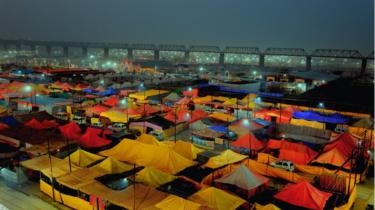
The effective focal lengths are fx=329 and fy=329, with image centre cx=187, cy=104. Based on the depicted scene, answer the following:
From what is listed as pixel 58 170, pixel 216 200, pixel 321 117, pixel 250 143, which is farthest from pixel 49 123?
pixel 321 117

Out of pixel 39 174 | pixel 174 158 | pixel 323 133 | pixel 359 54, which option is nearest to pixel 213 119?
pixel 323 133

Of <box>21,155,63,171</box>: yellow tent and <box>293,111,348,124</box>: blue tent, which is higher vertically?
<box>293,111,348,124</box>: blue tent

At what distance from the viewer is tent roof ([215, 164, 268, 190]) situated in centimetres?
1151

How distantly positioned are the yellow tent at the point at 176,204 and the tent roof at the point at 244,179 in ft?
8.28

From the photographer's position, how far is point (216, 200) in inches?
401

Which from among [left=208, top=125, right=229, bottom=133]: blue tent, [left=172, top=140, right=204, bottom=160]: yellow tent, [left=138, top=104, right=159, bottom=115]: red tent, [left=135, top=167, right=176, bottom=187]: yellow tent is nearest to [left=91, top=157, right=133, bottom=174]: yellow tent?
[left=135, top=167, right=176, bottom=187]: yellow tent

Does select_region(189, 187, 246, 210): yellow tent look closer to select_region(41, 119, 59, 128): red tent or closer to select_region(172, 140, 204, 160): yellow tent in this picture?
select_region(172, 140, 204, 160): yellow tent

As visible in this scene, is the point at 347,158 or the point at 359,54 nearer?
the point at 347,158

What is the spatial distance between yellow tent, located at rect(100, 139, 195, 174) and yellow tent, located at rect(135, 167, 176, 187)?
950mm

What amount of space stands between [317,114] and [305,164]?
923cm

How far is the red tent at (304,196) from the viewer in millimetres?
10581

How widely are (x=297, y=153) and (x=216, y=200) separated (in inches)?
264

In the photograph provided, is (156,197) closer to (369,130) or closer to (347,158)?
(347,158)

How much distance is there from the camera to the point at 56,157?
1423 centimetres
